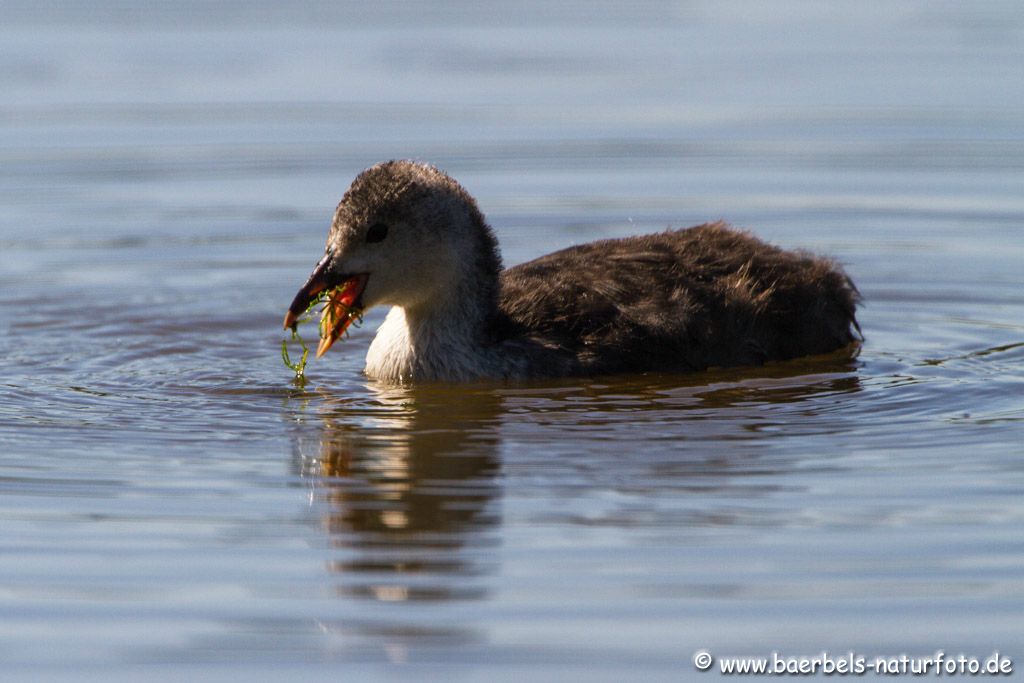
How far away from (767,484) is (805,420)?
135cm

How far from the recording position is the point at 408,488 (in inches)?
335

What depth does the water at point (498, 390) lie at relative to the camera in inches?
→ 270

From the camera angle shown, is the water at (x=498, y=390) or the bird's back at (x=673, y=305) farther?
the bird's back at (x=673, y=305)

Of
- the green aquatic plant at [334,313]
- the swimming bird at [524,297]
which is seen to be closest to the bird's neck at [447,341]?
the swimming bird at [524,297]

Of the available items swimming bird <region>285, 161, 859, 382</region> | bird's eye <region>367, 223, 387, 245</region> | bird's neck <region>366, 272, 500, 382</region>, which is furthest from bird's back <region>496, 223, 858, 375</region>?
bird's eye <region>367, 223, 387, 245</region>

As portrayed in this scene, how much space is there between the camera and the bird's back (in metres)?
10.4

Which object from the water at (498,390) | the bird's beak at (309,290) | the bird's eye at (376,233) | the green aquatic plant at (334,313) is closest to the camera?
the water at (498,390)

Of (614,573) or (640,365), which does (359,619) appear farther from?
(640,365)

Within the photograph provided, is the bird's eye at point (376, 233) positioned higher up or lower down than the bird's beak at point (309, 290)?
higher up

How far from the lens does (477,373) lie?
34.7 feet

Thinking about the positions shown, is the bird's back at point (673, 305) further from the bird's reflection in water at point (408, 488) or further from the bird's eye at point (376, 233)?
the bird's eye at point (376, 233)

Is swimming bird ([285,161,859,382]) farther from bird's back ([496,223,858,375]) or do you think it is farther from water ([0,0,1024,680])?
water ([0,0,1024,680])

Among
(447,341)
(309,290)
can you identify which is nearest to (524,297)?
(447,341)

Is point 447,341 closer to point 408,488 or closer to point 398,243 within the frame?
point 398,243
